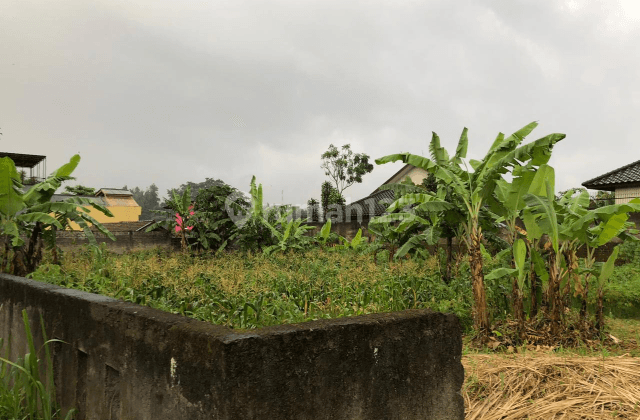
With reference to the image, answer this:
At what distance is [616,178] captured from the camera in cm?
1728

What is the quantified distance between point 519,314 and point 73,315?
15.5 feet

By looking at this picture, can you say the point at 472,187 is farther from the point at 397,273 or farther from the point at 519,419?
the point at 519,419

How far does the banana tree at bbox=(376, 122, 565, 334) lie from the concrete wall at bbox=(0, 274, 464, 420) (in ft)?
11.3

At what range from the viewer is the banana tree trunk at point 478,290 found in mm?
5602

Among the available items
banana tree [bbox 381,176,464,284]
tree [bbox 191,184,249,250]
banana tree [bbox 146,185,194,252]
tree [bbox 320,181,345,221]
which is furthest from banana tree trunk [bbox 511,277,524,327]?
tree [bbox 320,181,345,221]

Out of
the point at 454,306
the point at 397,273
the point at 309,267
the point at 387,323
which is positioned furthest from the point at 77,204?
the point at 387,323

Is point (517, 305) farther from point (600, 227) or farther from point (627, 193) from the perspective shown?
point (627, 193)

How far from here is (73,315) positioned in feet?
9.78

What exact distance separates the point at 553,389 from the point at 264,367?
2.68 meters

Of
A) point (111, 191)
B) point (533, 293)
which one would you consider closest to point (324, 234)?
point (533, 293)

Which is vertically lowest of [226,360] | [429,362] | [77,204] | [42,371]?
[42,371]

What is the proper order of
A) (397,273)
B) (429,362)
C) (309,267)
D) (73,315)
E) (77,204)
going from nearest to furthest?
(429,362)
(73,315)
(77,204)
(397,273)
(309,267)

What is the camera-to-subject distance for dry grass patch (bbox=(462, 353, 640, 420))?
325cm

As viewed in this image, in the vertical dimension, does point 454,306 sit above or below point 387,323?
below
